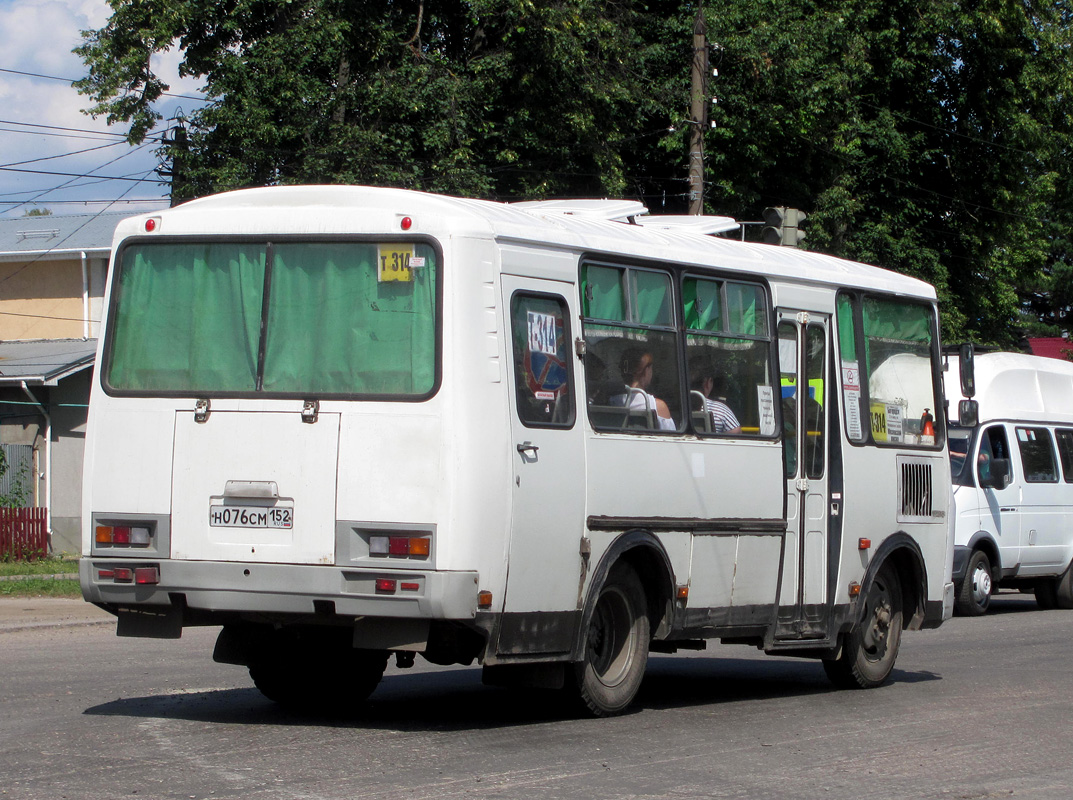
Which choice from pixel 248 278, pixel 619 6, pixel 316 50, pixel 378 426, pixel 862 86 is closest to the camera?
pixel 378 426

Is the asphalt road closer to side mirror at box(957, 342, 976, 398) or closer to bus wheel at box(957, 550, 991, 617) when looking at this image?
side mirror at box(957, 342, 976, 398)

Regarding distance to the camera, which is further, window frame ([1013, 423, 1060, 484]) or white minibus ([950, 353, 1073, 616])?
window frame ([1013, 423, 1060, 484])

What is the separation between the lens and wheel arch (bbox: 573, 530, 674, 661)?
8484 mm

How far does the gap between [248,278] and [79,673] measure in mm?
4360

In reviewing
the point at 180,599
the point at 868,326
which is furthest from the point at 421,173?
the point at 180,599

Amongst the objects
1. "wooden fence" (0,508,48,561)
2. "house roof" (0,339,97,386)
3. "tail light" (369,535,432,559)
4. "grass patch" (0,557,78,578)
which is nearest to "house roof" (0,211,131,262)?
"house roof" (0,339,97,386)

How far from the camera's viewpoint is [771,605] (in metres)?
10.2

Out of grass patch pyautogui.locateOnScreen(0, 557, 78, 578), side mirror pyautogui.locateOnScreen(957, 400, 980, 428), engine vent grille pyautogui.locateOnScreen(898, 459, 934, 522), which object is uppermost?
side mirror pyautogui.locateOnScreen(957, 400, 980, 428)

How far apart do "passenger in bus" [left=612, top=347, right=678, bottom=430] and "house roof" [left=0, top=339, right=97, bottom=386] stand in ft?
55.2

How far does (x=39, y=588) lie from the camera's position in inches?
753

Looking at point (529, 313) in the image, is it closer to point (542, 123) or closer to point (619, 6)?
point (542, 123)

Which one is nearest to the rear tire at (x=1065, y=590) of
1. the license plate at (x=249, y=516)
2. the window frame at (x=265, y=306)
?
the window frame at (x=265, y=306)

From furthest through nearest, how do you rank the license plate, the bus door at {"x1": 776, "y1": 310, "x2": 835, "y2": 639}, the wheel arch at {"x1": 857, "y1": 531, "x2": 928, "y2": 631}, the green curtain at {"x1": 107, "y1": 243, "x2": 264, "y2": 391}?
the wheel arch at {"x1": 857, "y1": 531, "x2": 928, "y2": 631} → the bus door at {"x1": 776, "y1": 310, "x2": 835, "y2": 639} → the green curtain at {"x1": 107, "y1": 243, "x2": 264, "y2": 391} → the license plate

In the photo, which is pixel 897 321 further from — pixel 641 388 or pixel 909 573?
pixel 641 388
